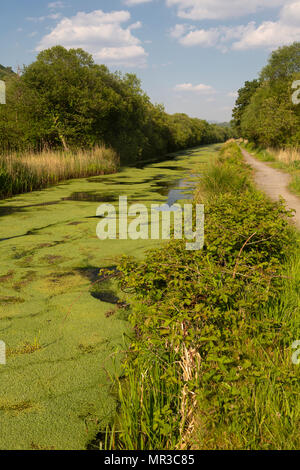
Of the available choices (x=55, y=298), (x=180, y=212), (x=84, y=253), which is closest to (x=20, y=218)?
(x=84, y=253)

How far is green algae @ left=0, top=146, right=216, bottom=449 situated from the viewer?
1564 mm

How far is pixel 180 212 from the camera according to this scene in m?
5.80

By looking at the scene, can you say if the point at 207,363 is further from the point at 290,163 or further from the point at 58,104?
the point at 58,104

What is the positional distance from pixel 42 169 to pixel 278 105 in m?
14.2

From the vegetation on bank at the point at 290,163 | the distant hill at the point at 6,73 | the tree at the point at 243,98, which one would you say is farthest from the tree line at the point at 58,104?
the tree at the point at 243,98

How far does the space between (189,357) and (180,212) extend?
429 centimetres

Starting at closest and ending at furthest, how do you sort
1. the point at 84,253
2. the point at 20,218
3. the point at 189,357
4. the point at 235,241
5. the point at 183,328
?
the point at 189,357 → the point at 183,328 → the point at 235,241 → the point at 84,253 → the point at 20,218

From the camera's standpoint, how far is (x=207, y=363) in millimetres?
1671

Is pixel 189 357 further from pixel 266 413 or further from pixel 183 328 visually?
pixel 266 413

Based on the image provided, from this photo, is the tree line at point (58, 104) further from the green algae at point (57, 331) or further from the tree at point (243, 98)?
the tree at point (243, 98)

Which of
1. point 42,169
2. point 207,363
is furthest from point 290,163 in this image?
point 207,363

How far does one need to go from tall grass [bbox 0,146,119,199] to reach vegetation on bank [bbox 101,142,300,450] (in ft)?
19.6

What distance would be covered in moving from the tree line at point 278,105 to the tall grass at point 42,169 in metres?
9.54
